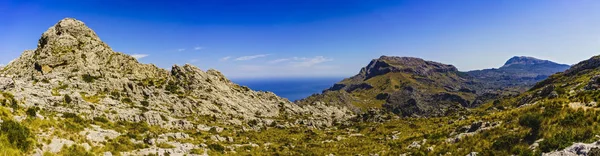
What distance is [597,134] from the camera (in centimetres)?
2164

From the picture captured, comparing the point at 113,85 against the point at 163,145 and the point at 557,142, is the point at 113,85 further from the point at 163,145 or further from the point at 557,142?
the point at 557,142

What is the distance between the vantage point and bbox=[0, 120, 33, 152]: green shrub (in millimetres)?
24609

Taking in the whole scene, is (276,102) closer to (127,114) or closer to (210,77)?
(210,77)

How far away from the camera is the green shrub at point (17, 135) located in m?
24.6

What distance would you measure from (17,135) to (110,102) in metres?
43.0

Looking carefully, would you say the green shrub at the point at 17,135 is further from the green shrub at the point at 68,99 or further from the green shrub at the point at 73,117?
the green shrub at the point at 68,99

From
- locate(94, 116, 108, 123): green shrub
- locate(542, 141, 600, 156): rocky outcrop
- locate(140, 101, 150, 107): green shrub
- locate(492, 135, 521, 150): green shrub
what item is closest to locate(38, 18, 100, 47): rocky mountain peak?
locate(140, 101, 150, 107): green shrub

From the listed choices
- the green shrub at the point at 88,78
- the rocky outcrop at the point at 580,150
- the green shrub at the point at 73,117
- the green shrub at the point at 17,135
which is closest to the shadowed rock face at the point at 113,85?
the green shrub at the point at 88,78

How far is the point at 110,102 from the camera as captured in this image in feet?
212

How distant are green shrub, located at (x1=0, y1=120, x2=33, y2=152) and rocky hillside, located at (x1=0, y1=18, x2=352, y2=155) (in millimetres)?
116

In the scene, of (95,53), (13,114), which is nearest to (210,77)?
(95,53)

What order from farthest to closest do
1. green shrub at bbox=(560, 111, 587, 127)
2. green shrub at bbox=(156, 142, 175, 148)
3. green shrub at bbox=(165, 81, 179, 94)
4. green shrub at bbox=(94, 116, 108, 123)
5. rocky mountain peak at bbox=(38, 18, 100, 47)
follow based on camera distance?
green shrub at bbox=(165, 81, 179, 94) → rocky mountain peak at bbox=(38, 18, 100, 47) → green shrub at bbox=(94, 116, 108, 123) → green shrub at bbox=(156, 142, 175, 148) → green shrub at bbox=(560, 111, 587, 127)

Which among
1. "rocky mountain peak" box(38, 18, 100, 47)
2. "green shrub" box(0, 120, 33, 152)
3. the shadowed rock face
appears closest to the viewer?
"green shrub" box(0, 120, 33, 152)

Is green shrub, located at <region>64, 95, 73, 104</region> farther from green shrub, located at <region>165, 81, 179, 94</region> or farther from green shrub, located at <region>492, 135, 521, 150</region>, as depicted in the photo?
green shrub, located at <region>492, 135, 521, 150</region>
